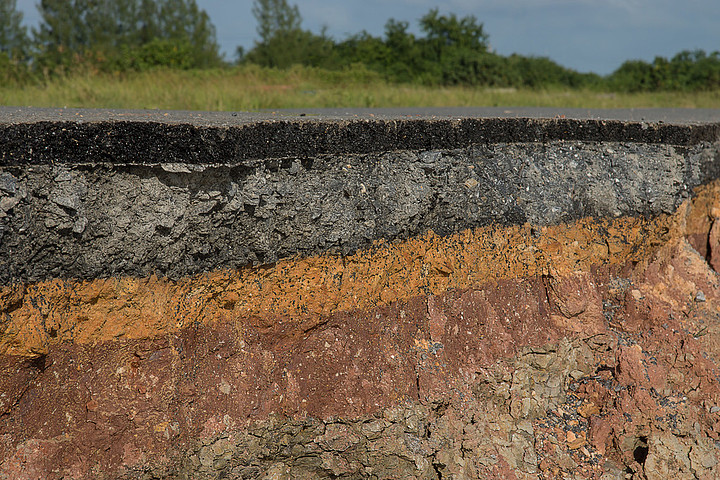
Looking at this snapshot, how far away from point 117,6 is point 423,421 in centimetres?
2649

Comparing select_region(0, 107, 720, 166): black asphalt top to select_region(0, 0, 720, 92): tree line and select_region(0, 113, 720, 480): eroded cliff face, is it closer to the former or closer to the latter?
select_region(0, 113, 720, 480): eroded cliff face

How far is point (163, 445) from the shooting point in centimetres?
271

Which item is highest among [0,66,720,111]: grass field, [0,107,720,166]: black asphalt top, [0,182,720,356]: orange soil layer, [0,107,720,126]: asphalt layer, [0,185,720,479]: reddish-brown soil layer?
[0,66,720,111]: grass field

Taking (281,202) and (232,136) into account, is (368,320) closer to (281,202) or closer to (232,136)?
(281,202)

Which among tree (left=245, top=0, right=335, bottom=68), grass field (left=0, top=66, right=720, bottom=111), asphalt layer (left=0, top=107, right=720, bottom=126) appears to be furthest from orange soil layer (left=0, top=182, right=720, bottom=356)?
tree (left=245, top=0, right=335, bottom=68)

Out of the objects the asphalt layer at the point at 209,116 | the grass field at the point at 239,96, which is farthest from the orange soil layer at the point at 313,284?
the grass field at the point at 239,96

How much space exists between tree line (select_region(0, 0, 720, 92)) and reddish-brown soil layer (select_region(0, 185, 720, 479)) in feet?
25.7

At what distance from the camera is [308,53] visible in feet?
60.4

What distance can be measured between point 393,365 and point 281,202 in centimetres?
117

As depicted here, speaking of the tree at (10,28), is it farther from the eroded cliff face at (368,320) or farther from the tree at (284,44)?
the eroded cliff face at (368,320)

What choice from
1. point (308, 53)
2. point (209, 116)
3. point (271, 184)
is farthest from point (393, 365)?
point (308, 53)

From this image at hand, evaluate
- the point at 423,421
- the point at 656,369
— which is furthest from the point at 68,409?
the point at 656,369

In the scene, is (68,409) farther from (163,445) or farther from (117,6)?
(117,6)

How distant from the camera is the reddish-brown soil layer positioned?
8.50ft
